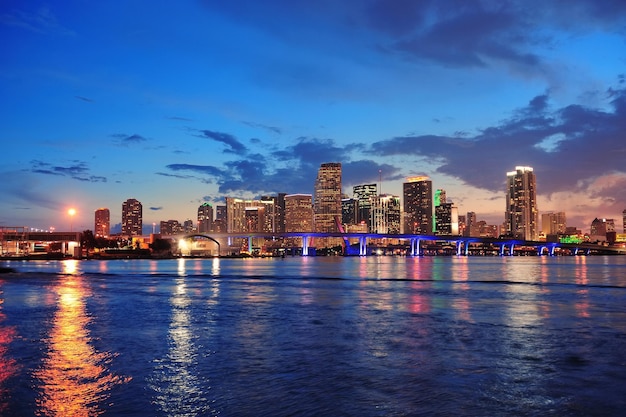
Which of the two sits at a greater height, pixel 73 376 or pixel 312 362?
pixel 73 376

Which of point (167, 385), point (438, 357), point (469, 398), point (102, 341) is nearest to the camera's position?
point (469, 398)

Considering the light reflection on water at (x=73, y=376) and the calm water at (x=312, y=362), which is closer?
the light reflection on water at (x=73, y=376)

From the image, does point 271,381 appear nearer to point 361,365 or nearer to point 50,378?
point 361,365

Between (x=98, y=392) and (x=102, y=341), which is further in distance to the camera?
(x=102, y=341)

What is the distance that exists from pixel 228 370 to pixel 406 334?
1122cm

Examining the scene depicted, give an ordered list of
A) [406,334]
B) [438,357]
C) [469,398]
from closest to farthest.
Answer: [469,398] → [438,357] → [406,334]

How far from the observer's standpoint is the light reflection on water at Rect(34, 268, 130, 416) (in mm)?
13688

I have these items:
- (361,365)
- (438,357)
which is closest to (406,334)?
(438,357)

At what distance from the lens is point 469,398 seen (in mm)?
14570

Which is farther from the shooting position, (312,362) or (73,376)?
(312,362)

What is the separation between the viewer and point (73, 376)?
55.9 ft

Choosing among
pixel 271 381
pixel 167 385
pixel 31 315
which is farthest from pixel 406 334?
pixel 31 315

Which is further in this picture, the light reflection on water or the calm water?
the calm water

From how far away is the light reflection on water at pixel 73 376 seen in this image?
44.9 ft
